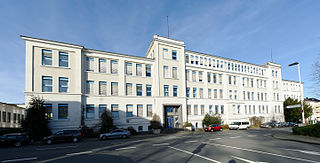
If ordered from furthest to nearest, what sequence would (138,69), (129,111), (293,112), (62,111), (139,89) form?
(293,112) → (138,69) → (139,89) → (129,111) → (62,111)

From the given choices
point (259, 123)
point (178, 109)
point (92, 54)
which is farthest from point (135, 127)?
point (259, 123)

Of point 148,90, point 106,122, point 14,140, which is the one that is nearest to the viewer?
point 14,140

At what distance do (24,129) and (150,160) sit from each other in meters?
19.5

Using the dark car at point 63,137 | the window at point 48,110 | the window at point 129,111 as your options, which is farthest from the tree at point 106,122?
the window at point 48,110

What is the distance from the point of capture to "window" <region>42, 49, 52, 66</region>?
23.8 meters

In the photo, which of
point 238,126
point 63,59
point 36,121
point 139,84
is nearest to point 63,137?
point 36,121

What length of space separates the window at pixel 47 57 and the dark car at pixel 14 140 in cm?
1029

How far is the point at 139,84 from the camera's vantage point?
30578 millimetres

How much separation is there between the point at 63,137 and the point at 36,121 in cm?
499

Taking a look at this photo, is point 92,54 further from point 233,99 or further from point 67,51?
point 233,99

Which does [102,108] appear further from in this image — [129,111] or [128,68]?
[128,68]

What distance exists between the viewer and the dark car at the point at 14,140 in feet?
55.0

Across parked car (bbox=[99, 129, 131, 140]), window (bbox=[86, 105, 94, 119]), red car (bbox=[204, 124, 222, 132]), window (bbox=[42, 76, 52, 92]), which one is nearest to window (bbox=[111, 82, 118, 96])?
window (bbox=[86, 105, 94, 119])

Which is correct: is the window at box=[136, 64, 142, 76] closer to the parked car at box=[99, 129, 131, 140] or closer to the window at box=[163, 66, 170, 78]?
the window at box=[163, 66, 170, 78]
